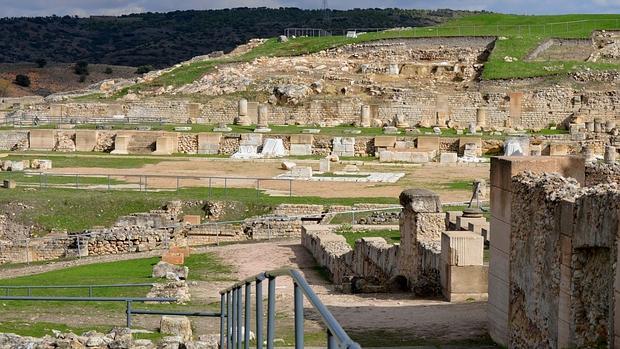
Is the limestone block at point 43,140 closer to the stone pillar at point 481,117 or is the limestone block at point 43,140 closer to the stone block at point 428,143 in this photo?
the stone block at point 428,143

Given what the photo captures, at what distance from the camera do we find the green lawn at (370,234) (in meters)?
27.0

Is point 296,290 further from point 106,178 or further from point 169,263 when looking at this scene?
point 106,178

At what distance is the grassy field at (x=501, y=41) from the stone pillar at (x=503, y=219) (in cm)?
4914

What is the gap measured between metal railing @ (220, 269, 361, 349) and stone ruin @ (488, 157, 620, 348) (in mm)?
3504

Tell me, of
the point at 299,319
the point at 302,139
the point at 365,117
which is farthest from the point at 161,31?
the point at 299,319

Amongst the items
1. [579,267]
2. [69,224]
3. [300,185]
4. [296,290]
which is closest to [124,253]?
[69,224]

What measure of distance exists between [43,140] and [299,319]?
46421 millimetres

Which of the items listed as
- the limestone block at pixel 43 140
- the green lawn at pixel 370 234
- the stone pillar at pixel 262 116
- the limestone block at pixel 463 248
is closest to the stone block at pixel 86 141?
the limestone block at pixel 43 140

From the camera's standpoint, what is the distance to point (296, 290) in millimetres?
6883

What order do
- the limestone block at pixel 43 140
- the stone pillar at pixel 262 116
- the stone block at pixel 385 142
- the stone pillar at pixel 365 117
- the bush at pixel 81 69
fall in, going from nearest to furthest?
the stone block at pixel 385 142, the limestone block at pixel 43 140, the stone pillar at pixel 262 116, the stone pillar at pixel 365 117, the bush at pixel 81 69

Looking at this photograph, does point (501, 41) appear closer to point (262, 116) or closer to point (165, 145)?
point (262, 116)

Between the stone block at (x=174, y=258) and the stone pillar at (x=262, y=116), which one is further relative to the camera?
the stone pillar at (x=262, y=116)

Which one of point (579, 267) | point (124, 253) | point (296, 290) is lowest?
A: point (124, 253)

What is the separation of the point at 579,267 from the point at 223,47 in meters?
140
